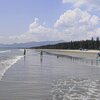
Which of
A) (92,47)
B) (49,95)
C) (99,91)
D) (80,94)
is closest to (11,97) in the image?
(49,95)

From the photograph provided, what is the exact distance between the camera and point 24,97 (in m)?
15.8

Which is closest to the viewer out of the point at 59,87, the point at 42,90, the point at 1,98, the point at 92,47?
the point at 1,98

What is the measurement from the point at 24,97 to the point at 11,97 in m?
0.68

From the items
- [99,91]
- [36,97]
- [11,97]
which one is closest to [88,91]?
[99,91]

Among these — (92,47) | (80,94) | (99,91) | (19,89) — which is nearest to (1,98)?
(19,89)

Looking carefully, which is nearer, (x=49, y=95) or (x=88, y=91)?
(x=49, y=95)

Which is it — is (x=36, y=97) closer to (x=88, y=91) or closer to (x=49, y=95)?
(x=49, y=95)

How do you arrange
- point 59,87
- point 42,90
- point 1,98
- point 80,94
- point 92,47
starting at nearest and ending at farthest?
1. point 1,98
2. point 80,94
3. point 42,90
4. point 59,87
5. point 92,47

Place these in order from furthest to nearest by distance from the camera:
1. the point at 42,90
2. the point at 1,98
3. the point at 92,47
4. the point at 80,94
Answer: the point at 92,47
the point at 42,90
the point at 80,94
the point at 1,98

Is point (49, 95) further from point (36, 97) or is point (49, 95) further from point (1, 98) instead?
point (1, 98)

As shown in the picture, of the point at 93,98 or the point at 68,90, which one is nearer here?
the point at 93,98

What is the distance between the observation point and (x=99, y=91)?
17.7m

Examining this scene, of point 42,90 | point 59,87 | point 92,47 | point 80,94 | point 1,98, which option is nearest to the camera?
point 1,98

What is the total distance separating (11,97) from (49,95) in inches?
81.5
